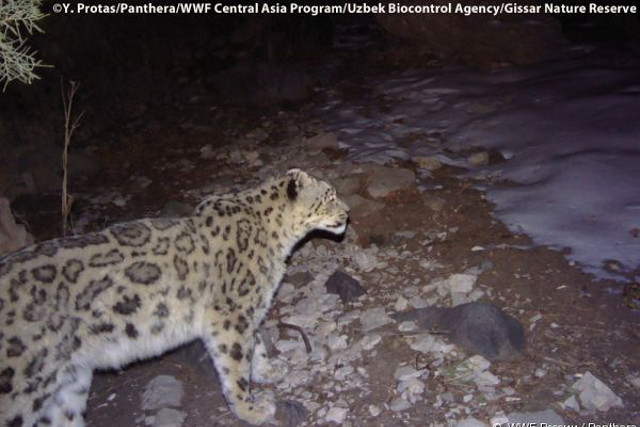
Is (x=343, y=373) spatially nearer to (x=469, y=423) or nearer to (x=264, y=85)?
(x=469, y=423)

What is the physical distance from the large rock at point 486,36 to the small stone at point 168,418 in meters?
10.9

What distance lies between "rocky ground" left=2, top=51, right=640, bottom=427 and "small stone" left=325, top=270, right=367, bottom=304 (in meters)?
0.02

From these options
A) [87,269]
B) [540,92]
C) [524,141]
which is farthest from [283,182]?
[540,92]

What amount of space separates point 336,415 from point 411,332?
119 centimetres

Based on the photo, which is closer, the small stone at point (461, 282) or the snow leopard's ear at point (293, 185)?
the snow leopard's ear at point (293, 185)

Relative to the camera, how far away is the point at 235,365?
17.9ft

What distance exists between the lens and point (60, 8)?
13859 millimetres

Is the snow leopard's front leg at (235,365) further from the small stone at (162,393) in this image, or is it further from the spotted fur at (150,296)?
the small stone at (162,393)

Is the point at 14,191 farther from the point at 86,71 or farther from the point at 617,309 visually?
the point at 617,309

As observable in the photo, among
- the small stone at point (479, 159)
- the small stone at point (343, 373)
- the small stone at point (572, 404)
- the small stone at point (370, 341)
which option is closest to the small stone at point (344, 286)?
the small stone at point (370, 341)

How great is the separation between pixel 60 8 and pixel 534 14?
35.0 ft

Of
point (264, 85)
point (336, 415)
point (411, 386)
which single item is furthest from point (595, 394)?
point (264, 85)

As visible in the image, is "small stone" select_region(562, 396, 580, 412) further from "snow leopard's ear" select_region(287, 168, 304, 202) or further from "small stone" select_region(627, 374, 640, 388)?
"snow leopard's ear" select_region(287, 168, 304, 202)

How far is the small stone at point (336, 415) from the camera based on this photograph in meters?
5.25
